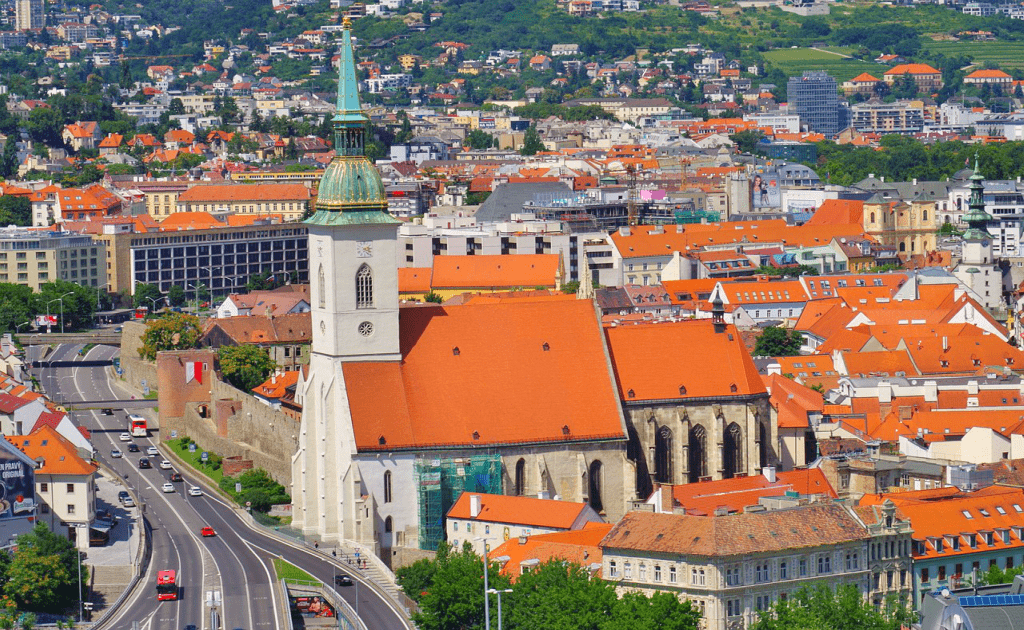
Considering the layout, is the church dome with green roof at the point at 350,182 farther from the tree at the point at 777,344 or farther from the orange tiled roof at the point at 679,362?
the tree at the point at 777,344

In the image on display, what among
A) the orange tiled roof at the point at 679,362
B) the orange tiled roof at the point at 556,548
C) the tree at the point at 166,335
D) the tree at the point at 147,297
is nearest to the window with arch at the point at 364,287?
the orange tiled roof at the point at 679,362

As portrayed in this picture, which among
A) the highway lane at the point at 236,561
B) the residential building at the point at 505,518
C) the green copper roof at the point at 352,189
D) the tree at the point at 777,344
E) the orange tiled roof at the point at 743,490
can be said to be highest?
the green copper roof at the point at 352,189

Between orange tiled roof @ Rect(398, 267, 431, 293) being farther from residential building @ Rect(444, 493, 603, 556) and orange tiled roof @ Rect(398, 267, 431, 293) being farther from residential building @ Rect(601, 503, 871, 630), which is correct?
residential building @ Rect(601, 503, 871, 630)

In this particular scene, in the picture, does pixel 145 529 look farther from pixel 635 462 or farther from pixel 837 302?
pixel 837 302

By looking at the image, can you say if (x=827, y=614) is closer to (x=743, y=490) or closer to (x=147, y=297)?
(x=743, y=490)

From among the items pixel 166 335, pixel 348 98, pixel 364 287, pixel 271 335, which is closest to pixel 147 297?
pixel 166 335

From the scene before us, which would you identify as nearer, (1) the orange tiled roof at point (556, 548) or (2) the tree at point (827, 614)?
(2) the tree at point (827, 614)

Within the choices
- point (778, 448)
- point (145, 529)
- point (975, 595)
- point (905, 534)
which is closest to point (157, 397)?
point (145, 529)
